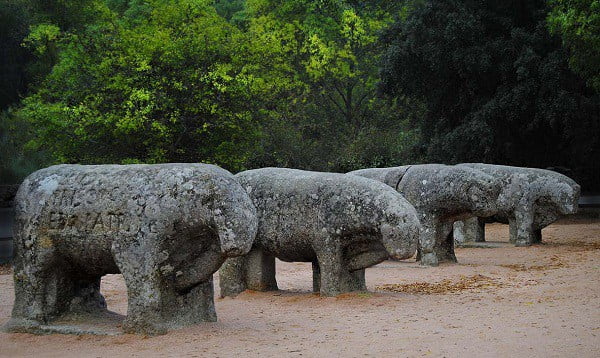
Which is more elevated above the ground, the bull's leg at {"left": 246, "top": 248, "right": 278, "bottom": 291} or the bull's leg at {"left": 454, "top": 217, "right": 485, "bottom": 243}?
the bull's leg at {"left": 454, "top": 217, "right": 485, "bottom": 243}

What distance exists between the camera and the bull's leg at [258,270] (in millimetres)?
15117

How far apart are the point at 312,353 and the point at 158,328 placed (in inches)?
83.1

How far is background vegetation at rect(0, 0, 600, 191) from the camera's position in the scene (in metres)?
25.8

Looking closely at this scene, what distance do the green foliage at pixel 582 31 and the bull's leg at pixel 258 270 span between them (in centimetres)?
1258

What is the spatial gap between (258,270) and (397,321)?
3.51 meters

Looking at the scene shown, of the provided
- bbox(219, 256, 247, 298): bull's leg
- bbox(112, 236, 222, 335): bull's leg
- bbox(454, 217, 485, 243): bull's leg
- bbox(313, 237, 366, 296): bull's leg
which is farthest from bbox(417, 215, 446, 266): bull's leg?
bbox(112, 236, 222, 335): bull's leg

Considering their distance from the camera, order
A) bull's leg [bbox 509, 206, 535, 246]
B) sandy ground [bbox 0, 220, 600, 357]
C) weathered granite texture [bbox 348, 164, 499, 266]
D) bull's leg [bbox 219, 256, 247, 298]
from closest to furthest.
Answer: sandy ground [bbox 0, 220, 600, 357] → bull's leg [bbox 219, 256, 247, 298] → weathered granite texture [bbox 348, 164, 499, 266] → bull's leg [bbox 509, 206, 535, 246]

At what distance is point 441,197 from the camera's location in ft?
62.1

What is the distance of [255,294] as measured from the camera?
14914 mm

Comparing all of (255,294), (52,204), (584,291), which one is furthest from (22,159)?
(584,291)

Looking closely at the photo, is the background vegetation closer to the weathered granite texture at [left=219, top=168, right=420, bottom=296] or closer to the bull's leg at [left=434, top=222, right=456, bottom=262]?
the bull's leg at [left=434, top=222, right=456, bottom=262]

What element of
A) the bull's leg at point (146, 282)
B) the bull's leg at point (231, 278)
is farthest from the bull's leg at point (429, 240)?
the bull's leg at point (146, 282)

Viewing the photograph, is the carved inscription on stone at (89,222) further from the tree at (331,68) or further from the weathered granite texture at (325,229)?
the tree at (331,68)

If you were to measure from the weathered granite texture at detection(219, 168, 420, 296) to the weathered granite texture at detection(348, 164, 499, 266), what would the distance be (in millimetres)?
4602
